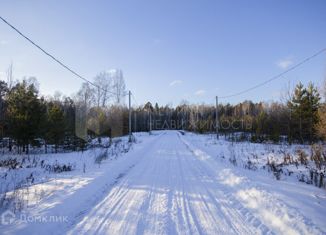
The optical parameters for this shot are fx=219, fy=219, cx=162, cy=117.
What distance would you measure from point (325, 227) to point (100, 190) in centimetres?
543

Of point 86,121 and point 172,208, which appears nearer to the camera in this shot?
point 172,208

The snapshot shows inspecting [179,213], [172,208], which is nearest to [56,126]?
[172,208]

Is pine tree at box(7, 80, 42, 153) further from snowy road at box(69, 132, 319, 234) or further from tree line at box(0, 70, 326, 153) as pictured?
snowy road at box(69, 132, 319, 234)

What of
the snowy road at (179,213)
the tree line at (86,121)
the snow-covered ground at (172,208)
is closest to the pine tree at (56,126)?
the tree line at (86,121)

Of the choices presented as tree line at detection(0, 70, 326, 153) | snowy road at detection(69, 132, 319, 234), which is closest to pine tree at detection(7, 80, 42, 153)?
tree line at detection(0, 70, 326, 153)

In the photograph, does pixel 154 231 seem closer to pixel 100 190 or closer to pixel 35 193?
pixel 100 190

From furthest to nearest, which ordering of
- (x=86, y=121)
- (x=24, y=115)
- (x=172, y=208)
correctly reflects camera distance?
(x=86, y=121), (x=24, y=115), (x=172, y=208)

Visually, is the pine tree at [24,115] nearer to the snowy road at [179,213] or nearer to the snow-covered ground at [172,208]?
the snow-covered ground at [172,208]

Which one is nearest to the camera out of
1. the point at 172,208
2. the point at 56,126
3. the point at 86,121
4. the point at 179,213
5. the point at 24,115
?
the point at 179,213

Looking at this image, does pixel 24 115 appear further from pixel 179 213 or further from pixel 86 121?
pixel 179 213

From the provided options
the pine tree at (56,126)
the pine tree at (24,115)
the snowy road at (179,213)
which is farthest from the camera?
the pine tree at (56,126)

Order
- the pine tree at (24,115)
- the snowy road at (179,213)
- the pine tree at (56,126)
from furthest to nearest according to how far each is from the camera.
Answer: the pine tree at (56,126) < the pine tree at (24,115) < the snowy road at (179,213)

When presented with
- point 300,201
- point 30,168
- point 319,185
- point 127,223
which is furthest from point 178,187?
point 30,168

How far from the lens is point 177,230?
4020 mm
